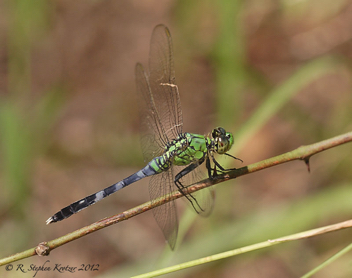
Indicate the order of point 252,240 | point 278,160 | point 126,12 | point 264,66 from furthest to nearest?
point 126,12 < point 264,66 < point 252,240 < point 278,160

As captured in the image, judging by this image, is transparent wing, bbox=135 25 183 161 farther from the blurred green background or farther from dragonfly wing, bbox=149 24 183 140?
the blurred green background

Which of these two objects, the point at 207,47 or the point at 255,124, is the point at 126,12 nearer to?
the point at 207,47

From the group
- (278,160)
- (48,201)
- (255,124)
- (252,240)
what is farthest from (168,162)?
(48,201)

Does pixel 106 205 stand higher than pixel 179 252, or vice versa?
pixel 106 205

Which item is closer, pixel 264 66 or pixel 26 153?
pixel 26 153

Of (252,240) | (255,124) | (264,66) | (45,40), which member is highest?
(45,40)

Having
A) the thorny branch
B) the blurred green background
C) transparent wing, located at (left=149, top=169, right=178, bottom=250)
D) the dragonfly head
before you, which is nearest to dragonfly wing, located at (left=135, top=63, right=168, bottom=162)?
transparent wing, located at (left=149, top=169, right=178, bottom=250)

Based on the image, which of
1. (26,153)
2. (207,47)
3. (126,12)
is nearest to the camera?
(26,153)
